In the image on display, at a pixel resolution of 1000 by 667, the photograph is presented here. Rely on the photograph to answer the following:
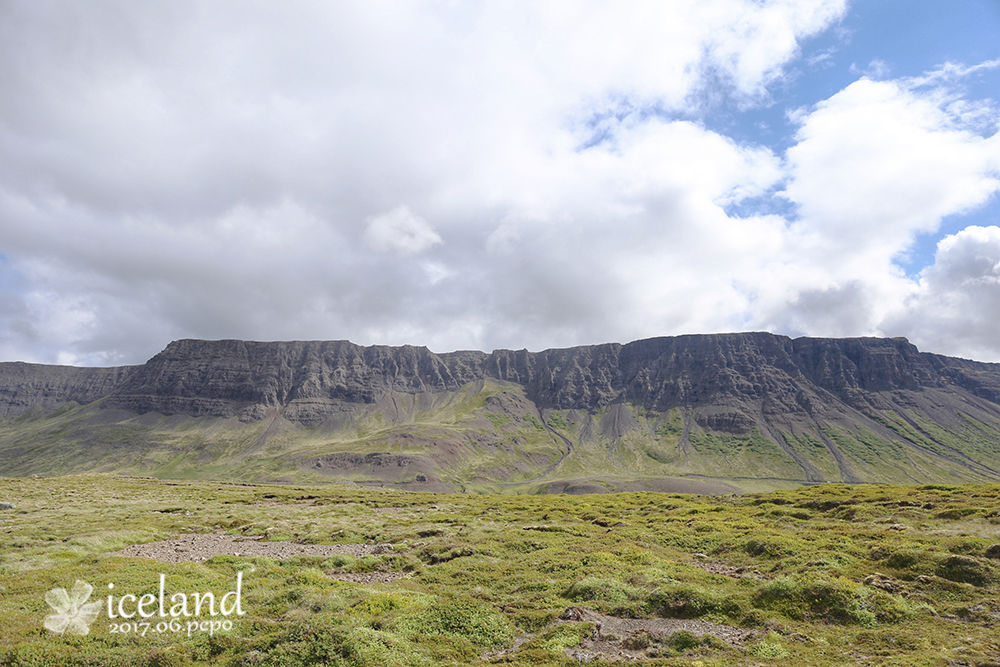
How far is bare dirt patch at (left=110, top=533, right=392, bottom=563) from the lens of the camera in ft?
117

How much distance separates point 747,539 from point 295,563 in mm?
32728

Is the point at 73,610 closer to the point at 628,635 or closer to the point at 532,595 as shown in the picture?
the point at 532,595

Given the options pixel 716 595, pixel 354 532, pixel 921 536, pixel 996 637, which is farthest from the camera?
pixel 354 532

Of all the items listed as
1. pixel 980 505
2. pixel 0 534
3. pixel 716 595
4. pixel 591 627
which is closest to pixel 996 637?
pixel 716 595

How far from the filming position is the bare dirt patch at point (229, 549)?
117ft

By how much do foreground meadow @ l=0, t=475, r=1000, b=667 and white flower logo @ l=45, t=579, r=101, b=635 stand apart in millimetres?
128

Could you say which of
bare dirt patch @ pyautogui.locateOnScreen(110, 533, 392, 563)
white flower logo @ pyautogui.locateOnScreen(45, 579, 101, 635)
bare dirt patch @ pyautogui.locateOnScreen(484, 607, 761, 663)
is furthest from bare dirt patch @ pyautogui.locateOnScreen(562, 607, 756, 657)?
bare dirt patch @ pyautogui.locateOnScreen(110, 533, 392, 563)

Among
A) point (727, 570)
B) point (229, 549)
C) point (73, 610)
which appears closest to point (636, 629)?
point (727, 570)

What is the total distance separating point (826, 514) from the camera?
149 feet

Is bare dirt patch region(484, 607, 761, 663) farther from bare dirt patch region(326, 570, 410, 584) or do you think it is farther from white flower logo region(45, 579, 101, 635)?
white flower logo region(45, 579, 101, 635)

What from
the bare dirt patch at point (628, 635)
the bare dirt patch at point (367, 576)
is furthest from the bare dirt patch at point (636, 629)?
the bare dirt patch at point (367, 576)

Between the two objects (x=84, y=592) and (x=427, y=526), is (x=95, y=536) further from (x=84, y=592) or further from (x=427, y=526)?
(x=427, y=526)

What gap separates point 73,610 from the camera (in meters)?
20.5

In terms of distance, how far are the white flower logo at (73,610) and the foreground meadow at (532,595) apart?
128 millimetres
